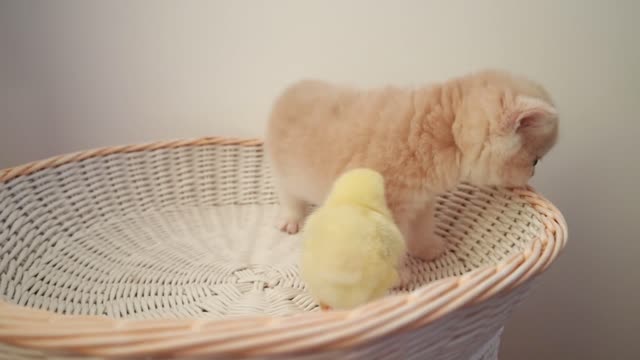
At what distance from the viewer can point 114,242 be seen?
3.32 feet

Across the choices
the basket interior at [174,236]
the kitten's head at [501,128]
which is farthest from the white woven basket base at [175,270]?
the kitten's head at [501,128]

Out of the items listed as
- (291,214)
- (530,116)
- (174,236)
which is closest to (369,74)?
(291,214)

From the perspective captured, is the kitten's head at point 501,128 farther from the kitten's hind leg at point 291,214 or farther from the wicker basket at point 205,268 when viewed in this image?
the kitten's hind leg at point 291,214

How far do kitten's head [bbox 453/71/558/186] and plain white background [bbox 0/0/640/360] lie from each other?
0.28 meters

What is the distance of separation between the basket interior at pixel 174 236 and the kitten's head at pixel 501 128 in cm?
8

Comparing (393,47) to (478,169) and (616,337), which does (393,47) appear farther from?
(616,337)

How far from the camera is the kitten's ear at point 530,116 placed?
0.69 meters

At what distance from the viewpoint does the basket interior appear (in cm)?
83

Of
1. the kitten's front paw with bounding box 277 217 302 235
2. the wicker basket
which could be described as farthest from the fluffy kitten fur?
the kitten's front paw with bounding box 277 217 302 235

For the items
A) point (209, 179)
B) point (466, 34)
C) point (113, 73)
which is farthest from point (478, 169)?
point (113, 73)

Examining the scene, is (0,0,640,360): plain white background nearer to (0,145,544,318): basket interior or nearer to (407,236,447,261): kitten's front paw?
(0,145,544,318): basket interior

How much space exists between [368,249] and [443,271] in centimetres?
36

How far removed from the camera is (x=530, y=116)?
699 mm

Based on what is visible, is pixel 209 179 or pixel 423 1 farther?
pixel 209 179
